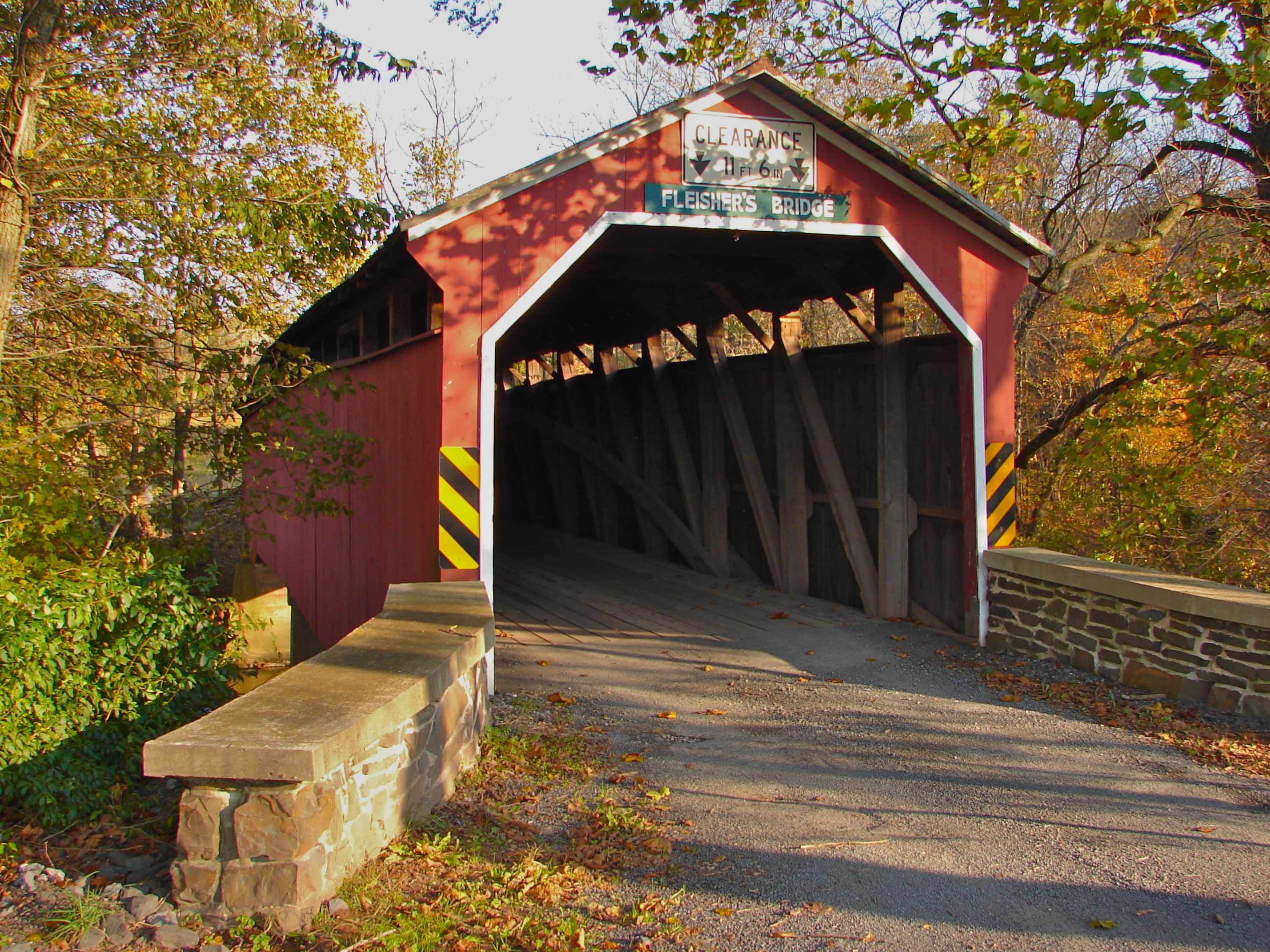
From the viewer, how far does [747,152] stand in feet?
20.7

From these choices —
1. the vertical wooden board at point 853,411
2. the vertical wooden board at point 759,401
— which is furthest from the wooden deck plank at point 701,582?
the vertical wooden board at point 759,401

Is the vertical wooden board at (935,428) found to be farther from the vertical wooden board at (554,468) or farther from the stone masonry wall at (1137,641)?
the vertical wooden board at (554,468)

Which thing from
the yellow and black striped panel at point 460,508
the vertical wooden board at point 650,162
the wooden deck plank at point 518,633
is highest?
the vertical wooden board at point 650,162

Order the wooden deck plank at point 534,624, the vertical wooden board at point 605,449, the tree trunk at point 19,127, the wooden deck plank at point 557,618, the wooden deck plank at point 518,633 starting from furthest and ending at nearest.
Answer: the vertical wooden board at point 605,449 < the wooden deck plank at point 557,618 < the wooden deck plank at point 534,624 < the wooden deck plank at point 518,633 < the tree trunk at point 19,127

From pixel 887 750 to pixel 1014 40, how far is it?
17.0 ft

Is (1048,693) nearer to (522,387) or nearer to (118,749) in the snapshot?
(118,749)

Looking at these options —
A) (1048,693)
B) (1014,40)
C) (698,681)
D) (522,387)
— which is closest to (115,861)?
(698,681)

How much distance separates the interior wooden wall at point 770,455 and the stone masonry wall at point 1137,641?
0.67 m

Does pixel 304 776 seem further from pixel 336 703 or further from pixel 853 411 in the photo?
pixel 853 411

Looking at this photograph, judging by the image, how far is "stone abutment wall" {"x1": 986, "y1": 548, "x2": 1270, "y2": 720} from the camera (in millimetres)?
4922

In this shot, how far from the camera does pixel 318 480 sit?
266 inches

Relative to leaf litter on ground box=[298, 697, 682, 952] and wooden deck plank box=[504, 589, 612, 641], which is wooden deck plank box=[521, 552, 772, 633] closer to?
wooden deck plank box=[504, 589, 612, 641]

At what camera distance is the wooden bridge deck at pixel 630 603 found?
7.50m

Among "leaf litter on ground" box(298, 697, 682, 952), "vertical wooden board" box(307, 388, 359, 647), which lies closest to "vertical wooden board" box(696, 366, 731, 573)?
"vertical wooden board" box(307, 388, 359, 647)
